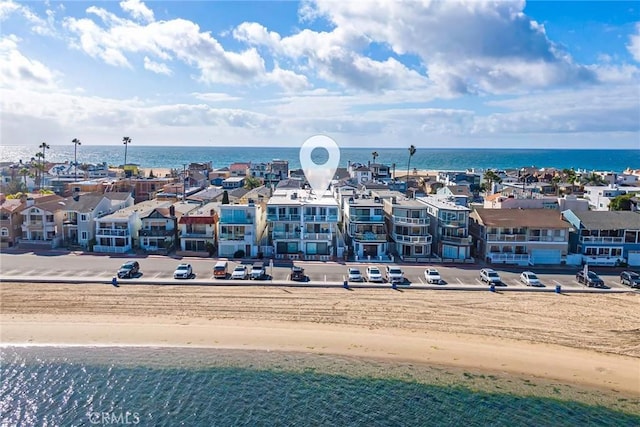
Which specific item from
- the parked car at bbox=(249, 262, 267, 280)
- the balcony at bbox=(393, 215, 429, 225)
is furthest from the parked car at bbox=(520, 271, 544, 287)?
the parked car at bbox=(249, 262, 267, 280)

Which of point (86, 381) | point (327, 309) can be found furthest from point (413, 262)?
point (86, 381)

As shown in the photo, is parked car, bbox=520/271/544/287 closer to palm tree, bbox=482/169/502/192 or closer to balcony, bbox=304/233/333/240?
balcony, bbox=304/233/333/240

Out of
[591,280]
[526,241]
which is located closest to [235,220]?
[526,241]

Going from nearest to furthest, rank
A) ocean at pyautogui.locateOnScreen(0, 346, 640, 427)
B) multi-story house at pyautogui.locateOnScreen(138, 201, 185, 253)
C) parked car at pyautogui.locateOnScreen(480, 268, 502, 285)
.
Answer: ocean at pyautogui.locateOnScreen(0, 346, 640, 427), parked car at pyautogui.locateOnScreen(480, 268, 502, 285), multi-story house at pyautogui.locateOnScreen(138, 201, 185, 253)

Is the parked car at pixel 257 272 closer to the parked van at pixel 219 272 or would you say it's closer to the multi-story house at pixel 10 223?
the parked van at pixel 219 272

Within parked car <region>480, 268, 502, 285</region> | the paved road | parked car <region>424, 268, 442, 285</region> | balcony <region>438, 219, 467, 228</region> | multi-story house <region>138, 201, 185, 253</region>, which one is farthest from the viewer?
multi-story house <region>138, 201, 185, 253</region>

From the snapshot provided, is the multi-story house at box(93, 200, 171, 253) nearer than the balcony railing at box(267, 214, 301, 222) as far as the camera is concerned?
No

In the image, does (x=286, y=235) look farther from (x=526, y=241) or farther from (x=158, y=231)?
(x=526, y=241)
